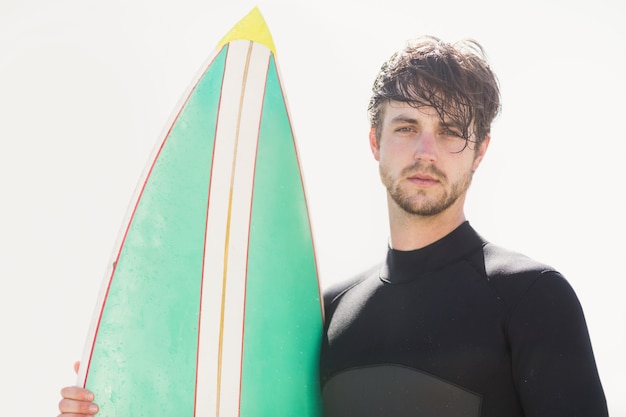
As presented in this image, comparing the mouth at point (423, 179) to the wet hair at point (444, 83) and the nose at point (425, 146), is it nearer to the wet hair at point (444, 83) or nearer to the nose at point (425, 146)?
the nose at point (425, 146)

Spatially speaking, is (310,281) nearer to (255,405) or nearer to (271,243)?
(271,243)

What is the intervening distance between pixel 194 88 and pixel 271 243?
0.75 meters

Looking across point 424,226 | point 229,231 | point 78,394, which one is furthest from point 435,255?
point 78,394

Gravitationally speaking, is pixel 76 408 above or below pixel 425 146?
below

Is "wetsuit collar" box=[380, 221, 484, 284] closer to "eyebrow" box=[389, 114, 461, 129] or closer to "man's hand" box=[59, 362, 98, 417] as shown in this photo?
"eyebrow" box=[389, 114, 461, 129]

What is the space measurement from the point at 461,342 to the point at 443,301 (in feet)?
0.60

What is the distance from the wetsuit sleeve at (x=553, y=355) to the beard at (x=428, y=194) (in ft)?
1.68

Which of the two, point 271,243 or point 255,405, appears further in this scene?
point 271,243

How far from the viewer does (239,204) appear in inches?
108

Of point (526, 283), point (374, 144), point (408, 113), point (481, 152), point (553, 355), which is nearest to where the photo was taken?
point (553, 355)

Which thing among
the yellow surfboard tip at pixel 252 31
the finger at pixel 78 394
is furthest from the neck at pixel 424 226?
the finger at pixel 78 394

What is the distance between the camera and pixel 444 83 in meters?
2.42

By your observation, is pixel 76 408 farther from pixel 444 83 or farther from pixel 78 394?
pixel 444 83

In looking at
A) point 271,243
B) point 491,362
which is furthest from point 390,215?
point 491,362
